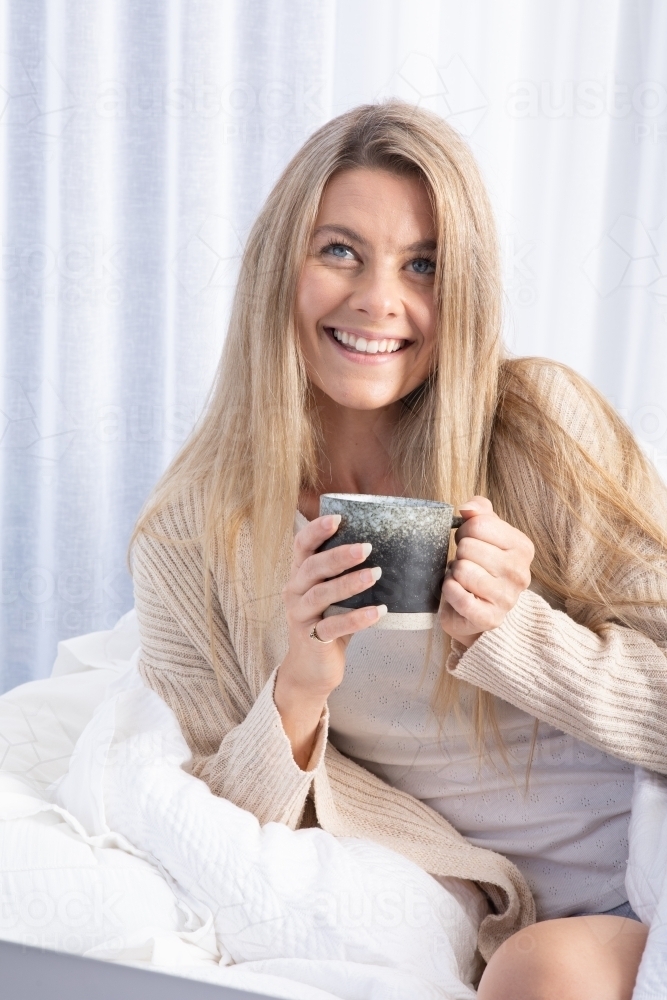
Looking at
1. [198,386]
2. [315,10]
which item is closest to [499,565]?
[198,386]

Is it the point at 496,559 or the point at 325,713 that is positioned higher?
the point at 496,559

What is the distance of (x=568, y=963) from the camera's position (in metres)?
0.53

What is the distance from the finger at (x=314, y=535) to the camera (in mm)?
542

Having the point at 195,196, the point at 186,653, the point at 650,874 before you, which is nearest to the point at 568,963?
the point at 650,874

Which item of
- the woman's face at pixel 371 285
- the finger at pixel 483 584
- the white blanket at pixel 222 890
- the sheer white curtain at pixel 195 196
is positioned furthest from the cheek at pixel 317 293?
the white blanket at pixel 222 890

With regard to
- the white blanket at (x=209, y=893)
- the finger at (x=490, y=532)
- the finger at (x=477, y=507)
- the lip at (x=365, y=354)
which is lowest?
the white blanket at (x=209, y=893)

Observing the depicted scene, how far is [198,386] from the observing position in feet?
3.05

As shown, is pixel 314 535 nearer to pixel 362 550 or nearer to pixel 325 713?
pixel 362 550

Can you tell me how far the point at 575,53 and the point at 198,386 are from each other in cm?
45

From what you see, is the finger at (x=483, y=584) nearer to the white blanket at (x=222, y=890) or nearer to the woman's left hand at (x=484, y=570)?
the woman's left hand at (x=484, y=570)

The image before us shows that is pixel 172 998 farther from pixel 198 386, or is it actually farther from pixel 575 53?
pixel 575 53

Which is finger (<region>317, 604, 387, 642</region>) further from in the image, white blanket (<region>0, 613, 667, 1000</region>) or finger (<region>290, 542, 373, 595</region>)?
white blanket (<region>0, 613, 667, 1000</region>)

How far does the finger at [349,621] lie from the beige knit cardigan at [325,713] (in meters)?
0.12

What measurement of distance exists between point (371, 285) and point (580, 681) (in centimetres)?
33
